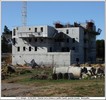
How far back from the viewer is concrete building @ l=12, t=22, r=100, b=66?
5481cm

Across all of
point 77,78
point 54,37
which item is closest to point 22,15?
point 54,37

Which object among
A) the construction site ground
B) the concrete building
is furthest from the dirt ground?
the concrete building

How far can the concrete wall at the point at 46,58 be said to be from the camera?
5209 centimetres

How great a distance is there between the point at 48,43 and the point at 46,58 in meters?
3.46

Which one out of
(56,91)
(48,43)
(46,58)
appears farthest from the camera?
(48,43)

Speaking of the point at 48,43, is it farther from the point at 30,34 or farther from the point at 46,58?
the point at 30,34

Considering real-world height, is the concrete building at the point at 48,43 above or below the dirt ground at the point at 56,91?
above

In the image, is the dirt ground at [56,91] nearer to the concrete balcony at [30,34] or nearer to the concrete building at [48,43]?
the concrete building at [48,43]

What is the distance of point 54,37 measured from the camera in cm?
5706

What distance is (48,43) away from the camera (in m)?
56.2

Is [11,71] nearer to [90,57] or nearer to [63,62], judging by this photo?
[63,62]

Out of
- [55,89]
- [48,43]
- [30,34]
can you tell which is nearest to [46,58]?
[48,43]

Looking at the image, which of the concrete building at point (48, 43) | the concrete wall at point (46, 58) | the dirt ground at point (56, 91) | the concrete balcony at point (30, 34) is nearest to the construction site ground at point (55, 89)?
the dirt ground at point (56, 91)

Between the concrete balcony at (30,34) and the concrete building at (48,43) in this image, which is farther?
the concrete balcony at (30,34)
